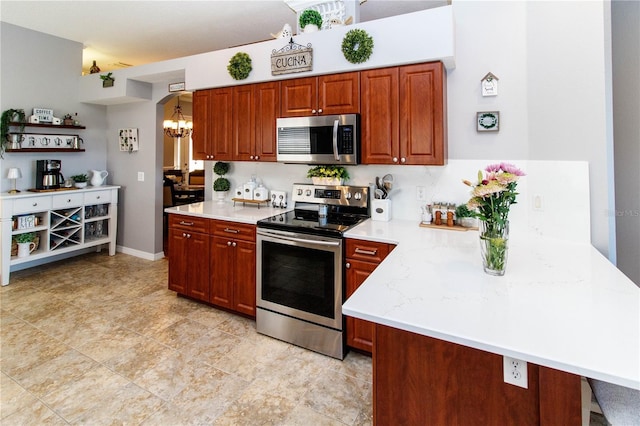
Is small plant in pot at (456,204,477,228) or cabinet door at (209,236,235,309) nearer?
small plant in pot at (456,204,477,228)

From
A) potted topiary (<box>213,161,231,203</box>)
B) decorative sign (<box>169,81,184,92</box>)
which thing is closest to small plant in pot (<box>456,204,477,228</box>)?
potted topiary (<box>213,161,231,203</box>)

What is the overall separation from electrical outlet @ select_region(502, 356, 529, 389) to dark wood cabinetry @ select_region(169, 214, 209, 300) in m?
2.62

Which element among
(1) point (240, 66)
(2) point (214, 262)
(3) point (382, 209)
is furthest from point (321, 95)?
(2) point (214, 262)

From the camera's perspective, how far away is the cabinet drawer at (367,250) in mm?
2232

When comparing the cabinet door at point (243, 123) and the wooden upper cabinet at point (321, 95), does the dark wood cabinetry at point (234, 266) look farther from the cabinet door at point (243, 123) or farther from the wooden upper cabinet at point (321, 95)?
the wooden upper cabinet at point (321, 95)

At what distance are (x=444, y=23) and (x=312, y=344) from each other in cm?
248

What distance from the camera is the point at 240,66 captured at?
2.99 m

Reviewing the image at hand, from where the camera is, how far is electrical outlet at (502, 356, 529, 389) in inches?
41.4

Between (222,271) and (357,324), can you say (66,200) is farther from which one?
(357,324)

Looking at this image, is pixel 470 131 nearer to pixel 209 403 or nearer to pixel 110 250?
pixel 209 403

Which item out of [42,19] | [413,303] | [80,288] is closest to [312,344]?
[413,303]

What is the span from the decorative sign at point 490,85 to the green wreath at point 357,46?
86cm

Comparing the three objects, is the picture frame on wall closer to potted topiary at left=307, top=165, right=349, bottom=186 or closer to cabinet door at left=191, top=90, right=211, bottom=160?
potted topiary at left=307, top=165, right=349, bottom=186

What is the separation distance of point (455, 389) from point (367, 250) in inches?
47.2
